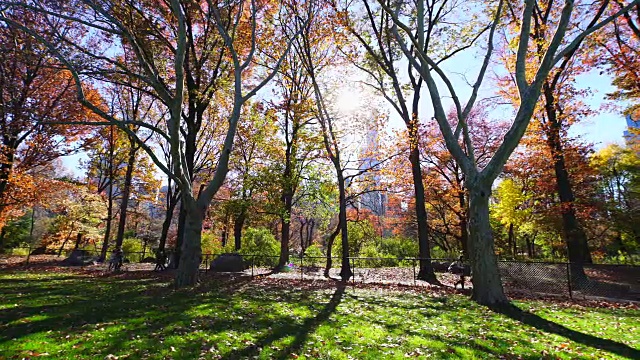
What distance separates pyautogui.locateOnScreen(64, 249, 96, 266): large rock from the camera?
19.2 metres

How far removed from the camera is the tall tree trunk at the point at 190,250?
1020 cm

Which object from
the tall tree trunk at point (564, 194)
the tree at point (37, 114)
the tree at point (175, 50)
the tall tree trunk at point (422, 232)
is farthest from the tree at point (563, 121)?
the tree at point (37, 114)

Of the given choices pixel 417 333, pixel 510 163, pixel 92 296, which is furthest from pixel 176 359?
pixel 510 163

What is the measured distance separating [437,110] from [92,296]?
11.3 meters

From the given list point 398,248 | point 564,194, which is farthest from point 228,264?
point 564,194

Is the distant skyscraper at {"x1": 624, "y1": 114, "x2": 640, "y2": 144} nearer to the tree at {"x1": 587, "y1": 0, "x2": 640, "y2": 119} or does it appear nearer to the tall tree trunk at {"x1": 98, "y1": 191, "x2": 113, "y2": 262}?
the tree at {"x1": 587, "y1": 0, "x2": 640, "y2": 119}

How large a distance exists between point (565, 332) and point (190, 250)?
10.1 m

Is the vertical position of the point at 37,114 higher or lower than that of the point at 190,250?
higher

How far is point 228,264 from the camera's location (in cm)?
1742

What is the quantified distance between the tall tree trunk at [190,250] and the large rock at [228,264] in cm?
722

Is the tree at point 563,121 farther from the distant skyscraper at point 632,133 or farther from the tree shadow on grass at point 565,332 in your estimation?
the tree shadow on grass at point 565,332

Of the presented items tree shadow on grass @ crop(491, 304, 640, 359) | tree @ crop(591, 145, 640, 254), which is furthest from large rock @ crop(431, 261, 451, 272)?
tree shadow on grass @ crop(491, 304, 640, 359)

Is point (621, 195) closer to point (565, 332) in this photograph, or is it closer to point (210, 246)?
point (565, 332)

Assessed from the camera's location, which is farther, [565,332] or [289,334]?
[565,332]
